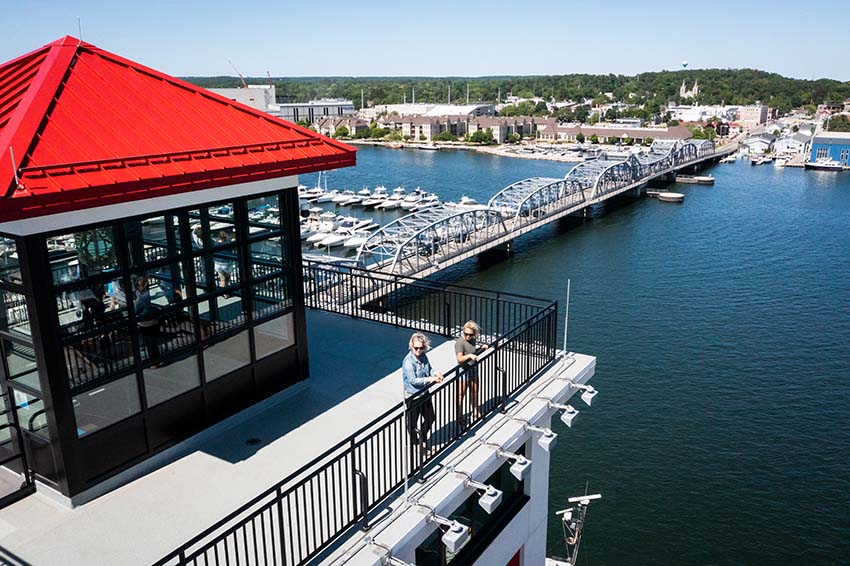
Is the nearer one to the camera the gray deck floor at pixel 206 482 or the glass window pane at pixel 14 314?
the gray deck floor at pixel 206 482

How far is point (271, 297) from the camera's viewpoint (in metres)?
8.23

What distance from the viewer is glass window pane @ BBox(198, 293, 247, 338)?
7414 mm

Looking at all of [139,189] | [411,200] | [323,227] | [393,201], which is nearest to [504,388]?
[139,189]

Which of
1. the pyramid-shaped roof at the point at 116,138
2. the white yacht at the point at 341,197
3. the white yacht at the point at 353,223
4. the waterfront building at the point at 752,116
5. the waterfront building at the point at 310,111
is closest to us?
the pyramid-shaped roof at the point at 116,138

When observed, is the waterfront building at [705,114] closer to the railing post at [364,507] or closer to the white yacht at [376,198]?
the white yacht at [376,198]

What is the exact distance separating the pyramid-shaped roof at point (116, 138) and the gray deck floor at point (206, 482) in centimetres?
290

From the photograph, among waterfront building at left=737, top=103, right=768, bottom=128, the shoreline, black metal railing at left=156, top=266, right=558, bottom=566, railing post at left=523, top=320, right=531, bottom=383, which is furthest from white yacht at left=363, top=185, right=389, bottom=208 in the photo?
waterfront building at left=737, top=103, right=768, bottom=128

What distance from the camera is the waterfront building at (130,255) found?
592cm

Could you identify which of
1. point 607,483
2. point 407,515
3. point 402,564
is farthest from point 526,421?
point 607,483

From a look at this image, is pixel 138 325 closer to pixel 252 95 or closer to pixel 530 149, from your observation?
pixel 252 95

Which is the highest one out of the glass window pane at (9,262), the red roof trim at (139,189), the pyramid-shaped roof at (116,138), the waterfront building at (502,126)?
the pyramid-shaped roof at (116,138)

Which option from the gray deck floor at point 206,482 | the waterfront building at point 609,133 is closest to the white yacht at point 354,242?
the gray deck floor at point 206,482

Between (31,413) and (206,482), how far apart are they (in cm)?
180

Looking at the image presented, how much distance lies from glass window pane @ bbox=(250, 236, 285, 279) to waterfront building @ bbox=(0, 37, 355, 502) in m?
0.02
